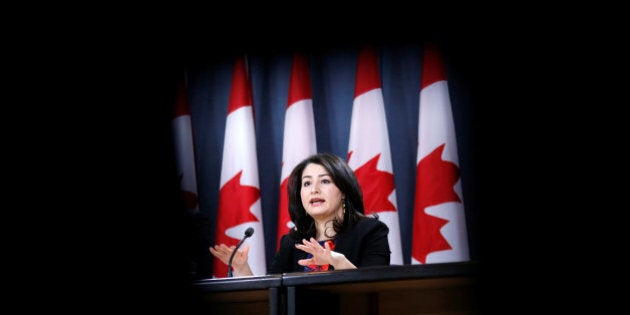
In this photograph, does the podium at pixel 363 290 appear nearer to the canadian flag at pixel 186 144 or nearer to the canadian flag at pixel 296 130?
the canadian flag at pixel 296 130

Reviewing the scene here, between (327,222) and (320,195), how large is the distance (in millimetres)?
121

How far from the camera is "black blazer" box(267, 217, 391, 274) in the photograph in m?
2.12

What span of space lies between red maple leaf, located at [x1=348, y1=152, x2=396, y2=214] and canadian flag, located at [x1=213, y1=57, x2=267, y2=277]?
24.9 inches

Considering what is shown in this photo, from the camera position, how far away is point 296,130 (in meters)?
3.24

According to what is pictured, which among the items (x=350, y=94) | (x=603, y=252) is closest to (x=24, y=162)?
(x=603, y=252)

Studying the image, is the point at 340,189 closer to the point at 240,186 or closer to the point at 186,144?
the point at 240,186

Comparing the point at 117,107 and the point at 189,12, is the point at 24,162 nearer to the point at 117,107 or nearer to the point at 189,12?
the point at 117,107

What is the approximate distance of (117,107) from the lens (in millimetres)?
653

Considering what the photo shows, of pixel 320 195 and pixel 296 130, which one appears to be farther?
pixel 296 130

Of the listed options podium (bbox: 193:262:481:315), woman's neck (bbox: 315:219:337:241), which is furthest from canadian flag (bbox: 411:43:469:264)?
podium (bbox: 193:262:481:315)

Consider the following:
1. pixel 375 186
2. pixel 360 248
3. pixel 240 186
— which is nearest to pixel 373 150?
pixel 375 186

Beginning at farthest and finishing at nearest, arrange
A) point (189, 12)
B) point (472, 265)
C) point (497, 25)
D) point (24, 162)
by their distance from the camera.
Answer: point (189, 12), point (497, 25), point (472, 265), point (24, 162)

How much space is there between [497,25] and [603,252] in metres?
1.19

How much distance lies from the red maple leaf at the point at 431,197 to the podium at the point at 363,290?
4.77ft
